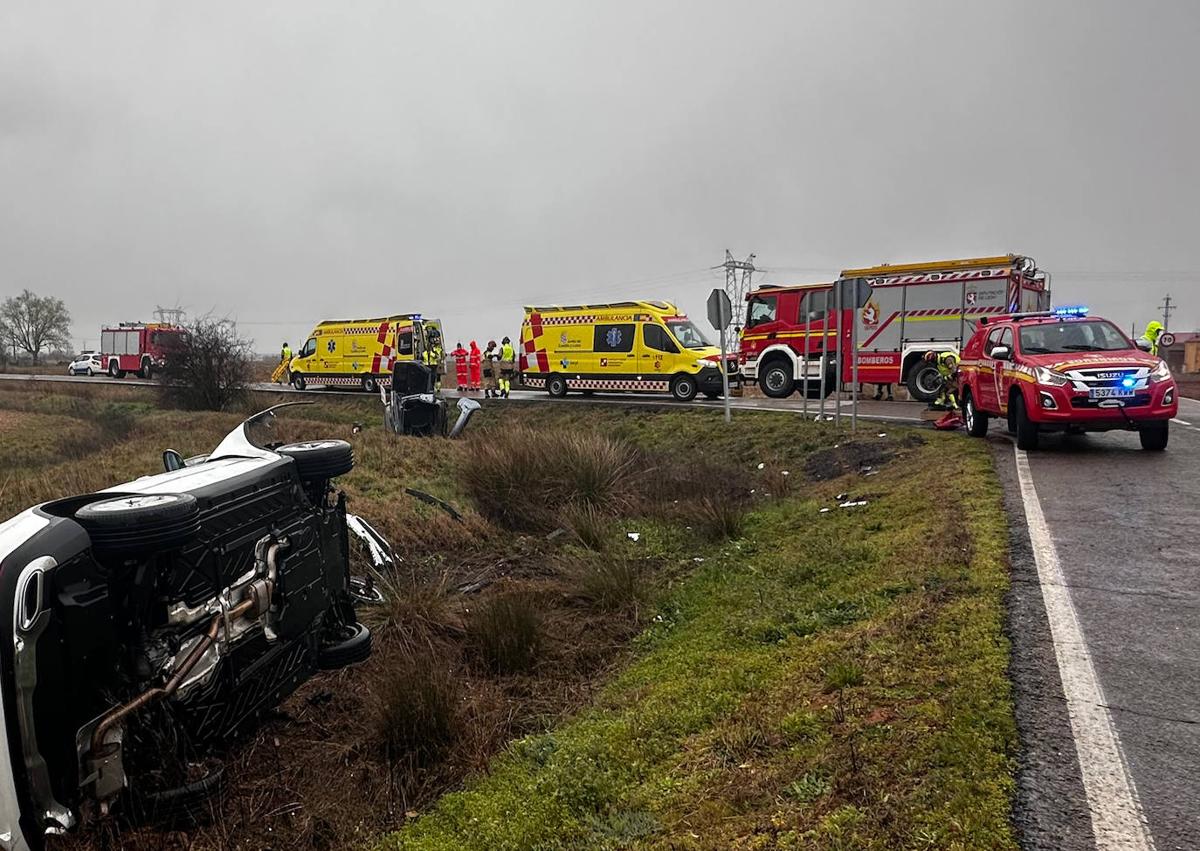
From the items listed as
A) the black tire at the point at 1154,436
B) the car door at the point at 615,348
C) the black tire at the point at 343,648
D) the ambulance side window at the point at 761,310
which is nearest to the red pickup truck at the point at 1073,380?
the black tire at the point at 1154,436

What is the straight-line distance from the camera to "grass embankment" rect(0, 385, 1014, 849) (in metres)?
2.84

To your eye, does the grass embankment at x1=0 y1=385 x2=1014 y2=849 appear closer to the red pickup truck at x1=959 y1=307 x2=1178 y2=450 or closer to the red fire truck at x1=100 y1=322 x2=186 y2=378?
the red pickup truck at x1=959 y1=307 x2=1178 y2=450

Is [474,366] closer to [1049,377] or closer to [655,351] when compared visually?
[655,351]

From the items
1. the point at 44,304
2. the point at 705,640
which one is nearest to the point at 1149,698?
the point at 705,640

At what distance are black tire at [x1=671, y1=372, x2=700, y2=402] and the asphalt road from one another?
13.5m

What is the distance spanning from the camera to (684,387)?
20641mm

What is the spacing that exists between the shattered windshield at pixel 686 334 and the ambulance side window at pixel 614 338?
117cm

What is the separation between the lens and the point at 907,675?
3.53 m

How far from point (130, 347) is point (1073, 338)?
142 ft

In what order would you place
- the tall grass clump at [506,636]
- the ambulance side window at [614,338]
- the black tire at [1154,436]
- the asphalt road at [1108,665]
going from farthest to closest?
1. the ambulance side window at [614,338]
2. the black tire at [1154,436]
3. the tall grass clump at [506,636]
4. the asphalt road at [1108,665]

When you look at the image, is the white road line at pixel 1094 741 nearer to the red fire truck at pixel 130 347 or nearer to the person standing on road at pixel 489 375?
the person standing on road at pixel 489 375

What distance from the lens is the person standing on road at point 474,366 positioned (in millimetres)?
27141

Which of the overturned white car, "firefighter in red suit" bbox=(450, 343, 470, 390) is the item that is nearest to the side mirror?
the overturned white car

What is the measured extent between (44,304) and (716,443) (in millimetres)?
98056
